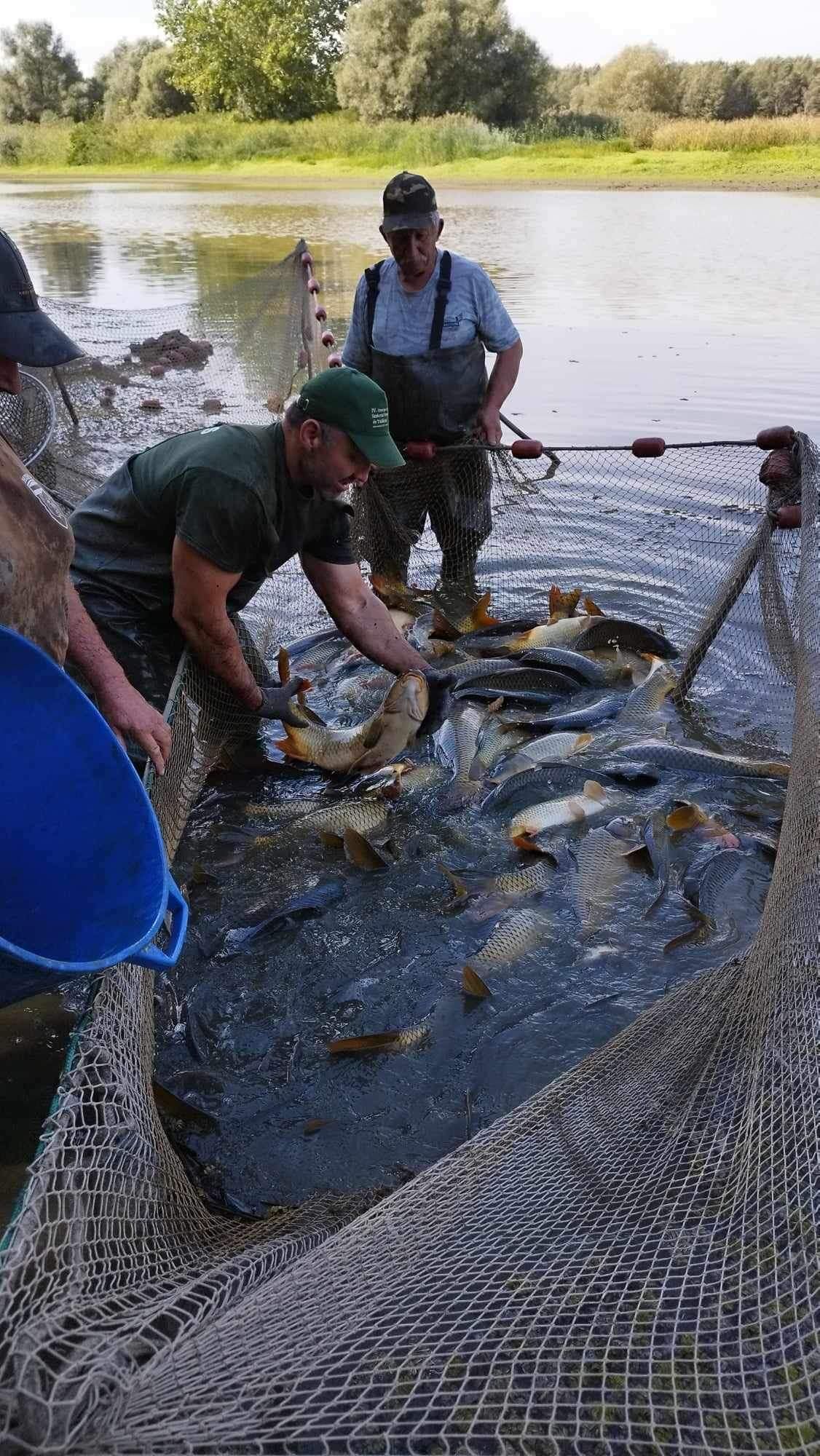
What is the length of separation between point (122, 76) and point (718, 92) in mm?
35055

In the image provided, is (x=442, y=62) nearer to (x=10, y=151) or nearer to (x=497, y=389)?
(x=10, y=151)

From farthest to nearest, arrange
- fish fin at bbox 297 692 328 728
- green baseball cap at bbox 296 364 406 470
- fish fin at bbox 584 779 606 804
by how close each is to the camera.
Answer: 1. fish fin at bbox 297 692 328 728
2. fish fin at bbox 584 779 606 804
3. green baseball cap at bbox 296 364 406 470

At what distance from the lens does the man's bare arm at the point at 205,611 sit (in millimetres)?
3508

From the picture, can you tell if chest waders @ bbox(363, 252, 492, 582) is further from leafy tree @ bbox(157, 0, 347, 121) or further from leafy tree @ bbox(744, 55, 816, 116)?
leafy tree @ bbox(157, 0, 347, 121)

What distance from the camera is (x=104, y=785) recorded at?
224 centimetres

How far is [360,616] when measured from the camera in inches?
173

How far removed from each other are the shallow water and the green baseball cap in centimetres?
149

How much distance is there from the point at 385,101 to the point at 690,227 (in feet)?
107

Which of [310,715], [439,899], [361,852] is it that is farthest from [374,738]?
[439,899]

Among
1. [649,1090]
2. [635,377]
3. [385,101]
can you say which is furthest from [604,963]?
[385,101]

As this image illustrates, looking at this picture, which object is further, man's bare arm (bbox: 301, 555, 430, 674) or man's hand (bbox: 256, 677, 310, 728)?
man's bare arm (bbox: 301, 555, 430, 674)

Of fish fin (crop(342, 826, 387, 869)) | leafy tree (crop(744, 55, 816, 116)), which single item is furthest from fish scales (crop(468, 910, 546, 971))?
leafy tree (crop(744, 55, 816, 116))

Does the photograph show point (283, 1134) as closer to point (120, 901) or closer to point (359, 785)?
point (120, 901)

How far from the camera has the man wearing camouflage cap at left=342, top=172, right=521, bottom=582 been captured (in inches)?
206
